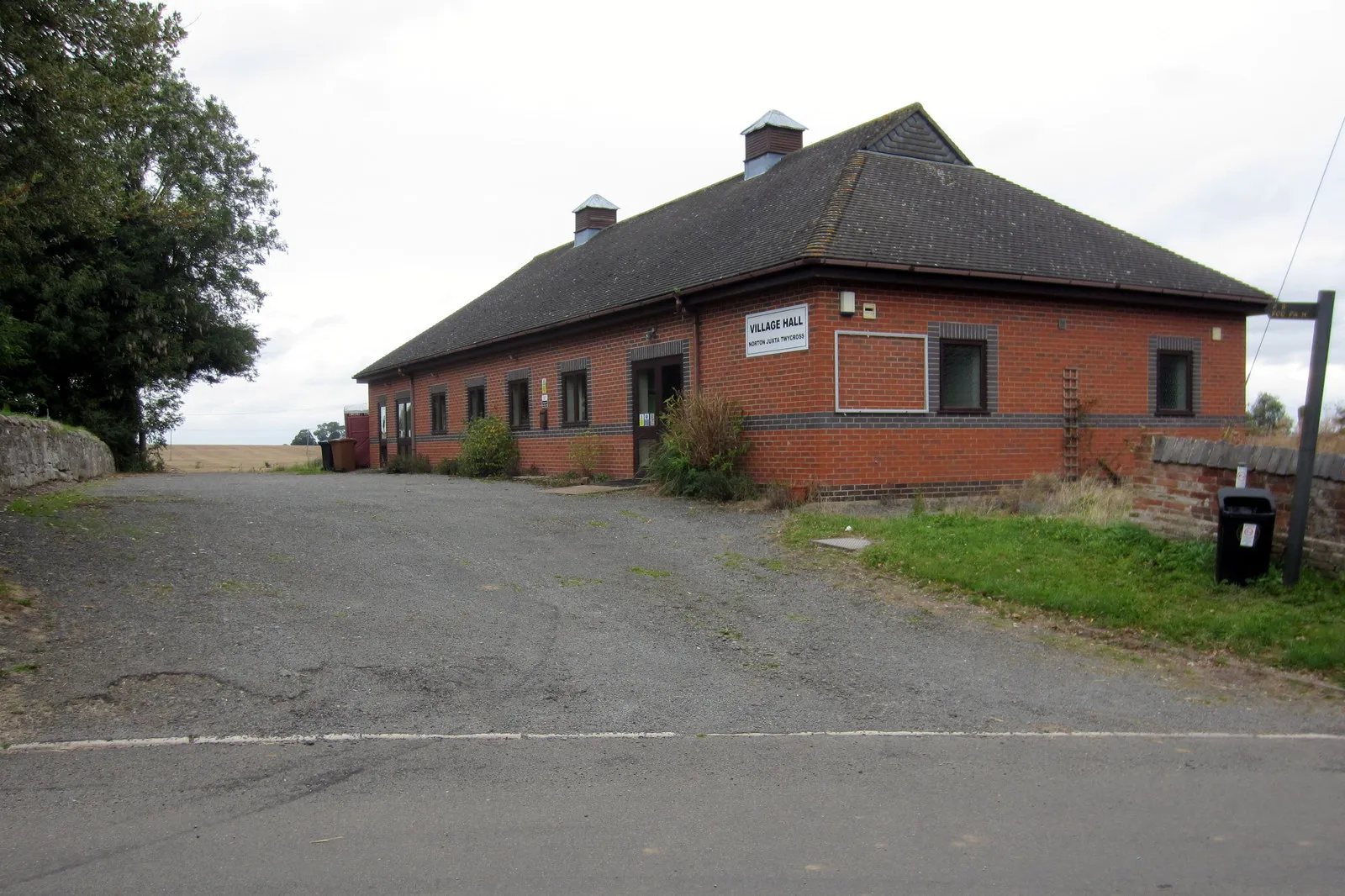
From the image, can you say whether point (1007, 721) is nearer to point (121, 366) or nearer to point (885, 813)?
point (885, 813)

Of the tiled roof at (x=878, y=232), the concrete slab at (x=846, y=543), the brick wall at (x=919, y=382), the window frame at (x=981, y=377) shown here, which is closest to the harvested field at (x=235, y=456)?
the tiled roof at (x=878, y=232)

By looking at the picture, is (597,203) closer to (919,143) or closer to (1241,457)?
(919,143)

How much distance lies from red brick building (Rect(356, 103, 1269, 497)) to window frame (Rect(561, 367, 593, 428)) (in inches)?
2.7

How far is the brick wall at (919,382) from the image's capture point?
15.5 metres

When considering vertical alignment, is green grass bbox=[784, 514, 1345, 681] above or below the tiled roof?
below

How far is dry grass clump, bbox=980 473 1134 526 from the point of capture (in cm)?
1206

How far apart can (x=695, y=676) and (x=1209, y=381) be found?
1637cm

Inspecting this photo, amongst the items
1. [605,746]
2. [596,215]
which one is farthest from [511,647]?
[596,215]

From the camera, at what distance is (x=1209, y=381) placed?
19.7 metres

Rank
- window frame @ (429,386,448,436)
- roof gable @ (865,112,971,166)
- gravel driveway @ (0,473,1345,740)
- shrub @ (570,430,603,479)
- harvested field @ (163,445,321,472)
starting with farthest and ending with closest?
harvested field @ (163,445,321,472) → window frame @ (429,386,448,436) → shrub @ (570,430,603,479) → roof gable @ (865,112,971,166) → gravel driveway @ (0,473,1345,740)

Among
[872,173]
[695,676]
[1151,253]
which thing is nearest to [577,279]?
[872,173]

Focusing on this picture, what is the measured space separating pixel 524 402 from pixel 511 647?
17.3 meters

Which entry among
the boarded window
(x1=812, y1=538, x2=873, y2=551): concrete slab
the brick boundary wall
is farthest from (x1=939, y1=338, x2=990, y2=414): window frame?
the brick boundary wall

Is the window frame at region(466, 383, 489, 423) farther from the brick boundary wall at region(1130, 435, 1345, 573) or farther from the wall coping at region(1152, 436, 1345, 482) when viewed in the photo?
the wall coping at region(1152, 436, 1345, 482)
